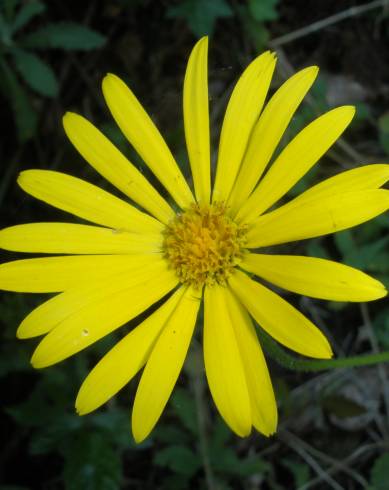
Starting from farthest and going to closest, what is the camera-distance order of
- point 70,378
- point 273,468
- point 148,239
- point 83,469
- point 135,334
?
1. point 273,468
2. point 70,378
3. point 83,469
4. point 148,239
5. point 135,334

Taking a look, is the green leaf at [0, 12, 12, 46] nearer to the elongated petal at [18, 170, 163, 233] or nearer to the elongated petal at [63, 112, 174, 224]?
the elongated petal at [63, 112, 174, 224]

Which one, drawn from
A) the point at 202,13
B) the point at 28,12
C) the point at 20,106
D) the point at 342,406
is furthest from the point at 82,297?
the point at 202,13

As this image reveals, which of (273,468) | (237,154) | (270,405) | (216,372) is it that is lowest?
(273,468)

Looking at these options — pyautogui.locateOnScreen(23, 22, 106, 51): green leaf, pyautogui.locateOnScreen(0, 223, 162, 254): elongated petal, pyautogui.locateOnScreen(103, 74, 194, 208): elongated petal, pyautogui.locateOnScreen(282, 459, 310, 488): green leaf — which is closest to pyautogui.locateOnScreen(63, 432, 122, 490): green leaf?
pyautogui.locateOnScreen(282, 459, 310, 488): green leaf

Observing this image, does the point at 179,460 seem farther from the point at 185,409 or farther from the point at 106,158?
the point at 106,158

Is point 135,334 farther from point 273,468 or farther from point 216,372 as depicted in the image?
point 273,468

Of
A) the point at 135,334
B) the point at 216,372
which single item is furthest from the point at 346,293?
the point at 135,334
